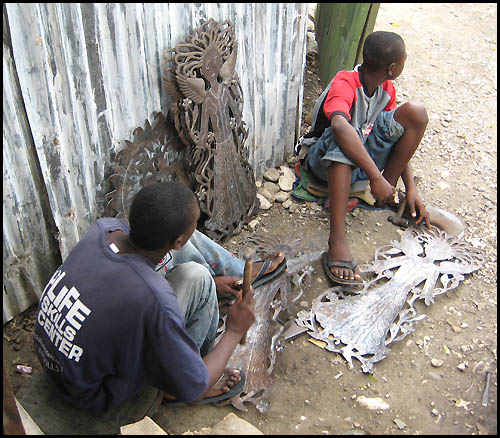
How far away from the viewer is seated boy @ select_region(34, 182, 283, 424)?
1.54m

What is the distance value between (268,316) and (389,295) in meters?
0.66

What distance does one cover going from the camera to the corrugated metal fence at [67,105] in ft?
6.52

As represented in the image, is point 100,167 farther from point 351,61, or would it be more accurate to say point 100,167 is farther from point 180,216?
point 351,61

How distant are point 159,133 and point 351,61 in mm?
2052

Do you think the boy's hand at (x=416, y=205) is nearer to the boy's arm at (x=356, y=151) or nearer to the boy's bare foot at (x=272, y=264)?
the boy's arm at (x=356, y=151)

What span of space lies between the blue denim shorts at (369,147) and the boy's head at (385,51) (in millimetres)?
305

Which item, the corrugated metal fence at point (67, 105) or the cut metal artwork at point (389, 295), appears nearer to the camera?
the corrugated metal fence at point (67, 105)

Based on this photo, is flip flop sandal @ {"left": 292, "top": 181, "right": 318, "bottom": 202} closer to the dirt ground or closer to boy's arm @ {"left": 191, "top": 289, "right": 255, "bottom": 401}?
the dirt ground

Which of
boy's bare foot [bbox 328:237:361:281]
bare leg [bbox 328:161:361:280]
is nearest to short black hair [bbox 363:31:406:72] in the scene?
bare leg [bbox 328:161:361:280]

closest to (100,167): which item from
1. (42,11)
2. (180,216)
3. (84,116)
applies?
(84,116)

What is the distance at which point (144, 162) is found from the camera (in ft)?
8.48

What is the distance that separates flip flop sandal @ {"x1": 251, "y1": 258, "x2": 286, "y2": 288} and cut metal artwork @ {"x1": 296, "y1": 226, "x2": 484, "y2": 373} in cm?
23

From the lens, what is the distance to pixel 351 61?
4070 millimetres

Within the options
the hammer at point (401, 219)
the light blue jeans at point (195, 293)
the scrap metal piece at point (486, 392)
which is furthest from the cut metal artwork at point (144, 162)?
the scrap metal piece at point (486, 392)
